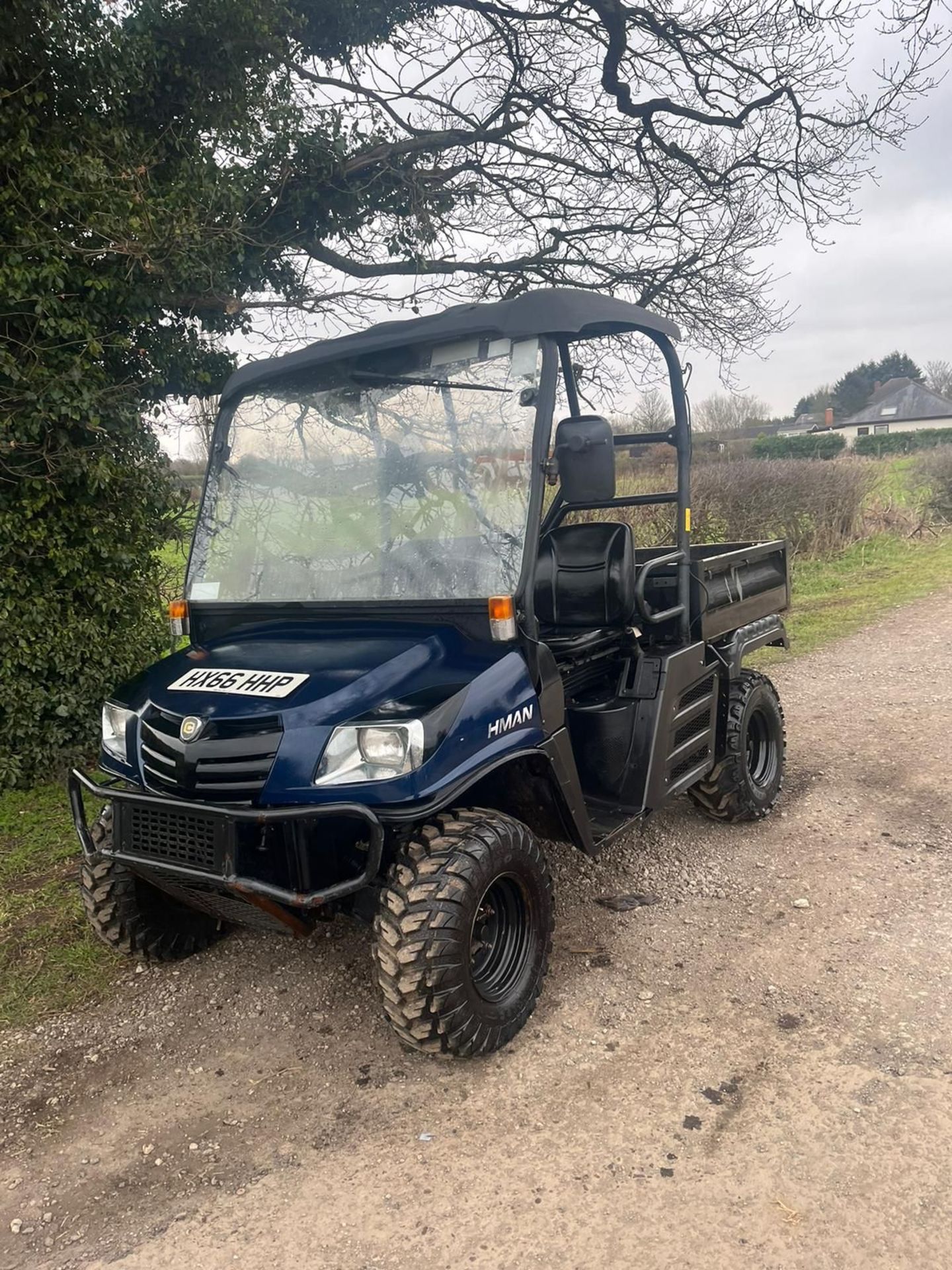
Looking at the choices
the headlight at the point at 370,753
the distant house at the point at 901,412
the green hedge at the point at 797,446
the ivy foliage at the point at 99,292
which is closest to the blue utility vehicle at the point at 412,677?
the headlight at the point at 370,753

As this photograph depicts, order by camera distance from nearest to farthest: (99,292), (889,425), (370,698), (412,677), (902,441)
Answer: (370,698) < (412,677) < (99,292) < (902,441) < (889,425)

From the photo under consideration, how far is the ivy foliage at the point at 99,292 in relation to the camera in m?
5.18

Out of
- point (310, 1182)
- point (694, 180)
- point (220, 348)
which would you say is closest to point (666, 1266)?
point (310, 1182)

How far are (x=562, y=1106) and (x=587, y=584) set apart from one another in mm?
1718

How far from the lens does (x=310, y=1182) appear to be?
8.05 ft

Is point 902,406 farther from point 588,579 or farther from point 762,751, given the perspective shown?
point 588,579

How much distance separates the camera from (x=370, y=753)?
2.68 meters

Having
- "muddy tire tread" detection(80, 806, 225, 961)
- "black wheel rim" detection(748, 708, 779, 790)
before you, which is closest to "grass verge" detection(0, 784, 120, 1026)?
"muddy tire tread" detection(80, 806, 225, 961)

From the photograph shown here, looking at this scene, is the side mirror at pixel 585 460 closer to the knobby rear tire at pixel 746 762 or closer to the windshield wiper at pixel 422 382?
the windshield wiper at pixel 422 382

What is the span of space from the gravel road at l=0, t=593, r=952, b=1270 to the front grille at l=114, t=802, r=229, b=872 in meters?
0.77

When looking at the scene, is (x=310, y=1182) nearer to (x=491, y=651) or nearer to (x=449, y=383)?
(x=491, y=651)

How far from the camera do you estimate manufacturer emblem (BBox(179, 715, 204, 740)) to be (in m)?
2.80

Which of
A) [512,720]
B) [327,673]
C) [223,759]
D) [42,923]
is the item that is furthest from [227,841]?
[42,923]

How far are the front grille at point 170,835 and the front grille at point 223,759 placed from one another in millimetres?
90
